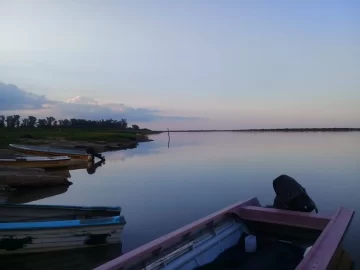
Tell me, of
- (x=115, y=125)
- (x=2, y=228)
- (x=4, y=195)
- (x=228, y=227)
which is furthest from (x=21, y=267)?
(x=115, y=125)

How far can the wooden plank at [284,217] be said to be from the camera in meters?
5.84

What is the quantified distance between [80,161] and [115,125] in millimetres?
98170

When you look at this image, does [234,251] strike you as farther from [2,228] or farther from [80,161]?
[80,161]

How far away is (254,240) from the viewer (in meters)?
6.04

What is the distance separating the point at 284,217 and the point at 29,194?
12.1m

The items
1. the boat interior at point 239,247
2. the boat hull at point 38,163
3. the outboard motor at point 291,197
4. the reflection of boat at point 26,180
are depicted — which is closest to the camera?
the boat interior at point 239,247

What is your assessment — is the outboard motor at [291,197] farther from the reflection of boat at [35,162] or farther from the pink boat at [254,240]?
the reflection of boat at [35,162]

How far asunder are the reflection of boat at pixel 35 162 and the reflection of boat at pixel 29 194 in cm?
445

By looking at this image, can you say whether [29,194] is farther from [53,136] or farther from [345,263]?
[53,136]

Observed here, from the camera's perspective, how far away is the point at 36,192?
14.8 metres

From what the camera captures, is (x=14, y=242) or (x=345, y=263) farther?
(x=14, y=242)

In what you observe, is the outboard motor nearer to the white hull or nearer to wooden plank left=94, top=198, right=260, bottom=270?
wooden plank left=94, top=198, right=260, bottom=270

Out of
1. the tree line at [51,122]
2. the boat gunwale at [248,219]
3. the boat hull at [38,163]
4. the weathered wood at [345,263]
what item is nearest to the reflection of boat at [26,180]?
the boat hull at [38,163]

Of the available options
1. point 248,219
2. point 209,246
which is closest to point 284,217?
point 248,219
